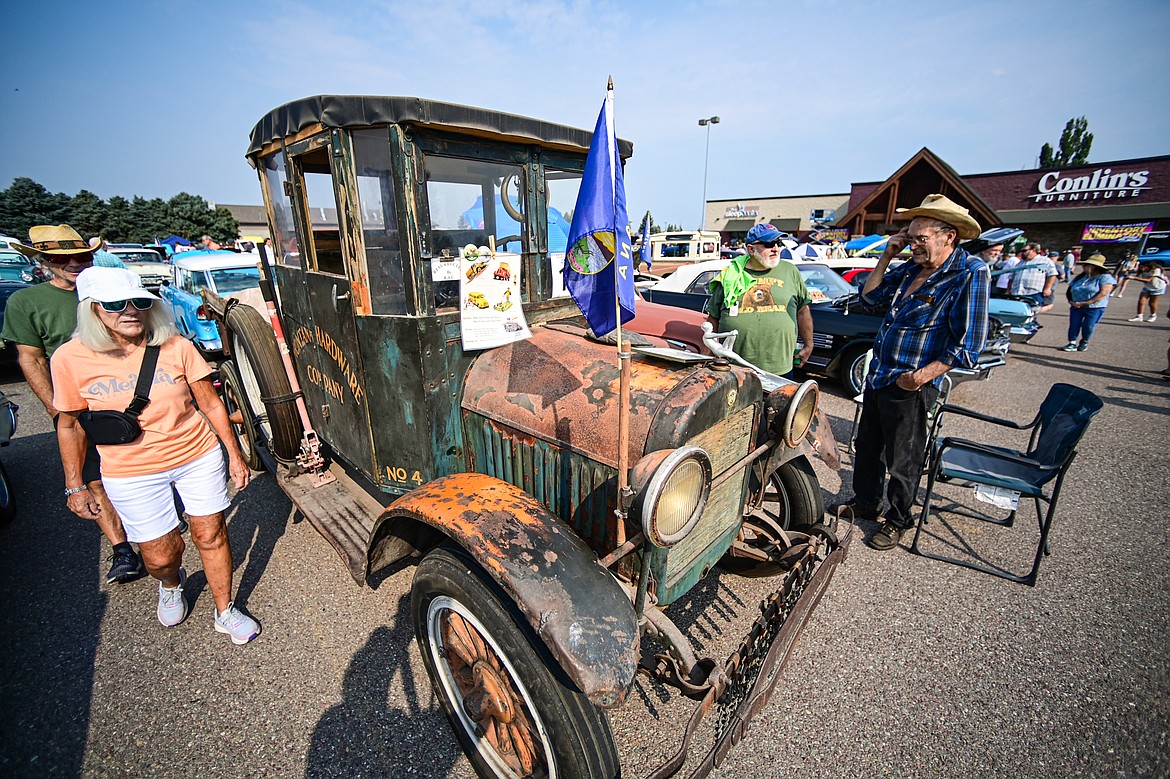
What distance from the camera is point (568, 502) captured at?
1.99 m

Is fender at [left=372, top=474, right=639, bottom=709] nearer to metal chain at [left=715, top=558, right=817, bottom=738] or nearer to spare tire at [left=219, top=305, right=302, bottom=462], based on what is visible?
metal chain at [left=715, top=558, right=817, bottom=738]

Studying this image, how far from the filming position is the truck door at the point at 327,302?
7.73 ft

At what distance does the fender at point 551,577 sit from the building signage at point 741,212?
39.0m

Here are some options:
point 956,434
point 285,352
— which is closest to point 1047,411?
point 956,434

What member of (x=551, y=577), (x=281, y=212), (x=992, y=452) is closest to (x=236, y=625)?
(x=551, y=577)

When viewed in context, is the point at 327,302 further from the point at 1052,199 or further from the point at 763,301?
the point at 1052,199

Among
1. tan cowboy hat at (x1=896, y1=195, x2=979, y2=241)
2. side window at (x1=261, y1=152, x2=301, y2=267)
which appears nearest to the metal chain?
tan cowboy hat at (x1=896, y1=195, x2=979, y2=241)

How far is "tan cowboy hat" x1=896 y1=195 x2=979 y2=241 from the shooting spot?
2867 mm

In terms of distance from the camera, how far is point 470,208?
8.43 feet

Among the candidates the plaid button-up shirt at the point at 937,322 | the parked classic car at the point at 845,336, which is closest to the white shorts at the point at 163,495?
the plaid button-up shirt at the point at 937,322

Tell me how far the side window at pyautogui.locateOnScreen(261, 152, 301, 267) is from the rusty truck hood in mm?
1621

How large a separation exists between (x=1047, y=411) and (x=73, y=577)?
645 cm

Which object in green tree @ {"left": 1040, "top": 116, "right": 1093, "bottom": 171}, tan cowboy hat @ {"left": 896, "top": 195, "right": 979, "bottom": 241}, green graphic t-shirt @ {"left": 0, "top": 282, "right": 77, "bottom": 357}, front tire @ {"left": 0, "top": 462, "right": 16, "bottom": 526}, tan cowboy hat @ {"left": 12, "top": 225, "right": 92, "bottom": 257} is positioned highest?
green tree @ {"left": 1040, "top": 116, "right": 1093, "bottom": 171}

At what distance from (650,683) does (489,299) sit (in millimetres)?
2030
